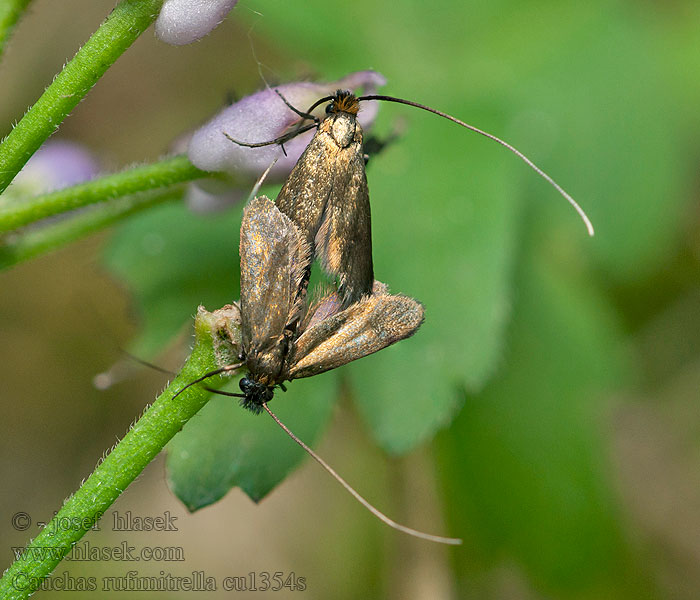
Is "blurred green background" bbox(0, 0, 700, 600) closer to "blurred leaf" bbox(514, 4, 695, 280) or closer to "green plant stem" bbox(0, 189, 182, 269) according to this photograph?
"blurred leaf" bbox(514, 4, 695, 280)

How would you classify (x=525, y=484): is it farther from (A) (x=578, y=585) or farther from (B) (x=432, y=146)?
(B) (x=432, y=146)

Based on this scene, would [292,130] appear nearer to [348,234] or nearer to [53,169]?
[348,234]

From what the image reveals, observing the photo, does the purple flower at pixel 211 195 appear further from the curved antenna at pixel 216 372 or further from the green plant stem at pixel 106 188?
the curved antenna at pixel 216 372

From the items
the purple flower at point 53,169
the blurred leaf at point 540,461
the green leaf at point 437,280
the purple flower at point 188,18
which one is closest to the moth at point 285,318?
the purple flower at point 188,18

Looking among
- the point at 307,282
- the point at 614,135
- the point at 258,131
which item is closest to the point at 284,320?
the point at 307,282

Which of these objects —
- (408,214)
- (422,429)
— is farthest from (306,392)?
(408,214)
